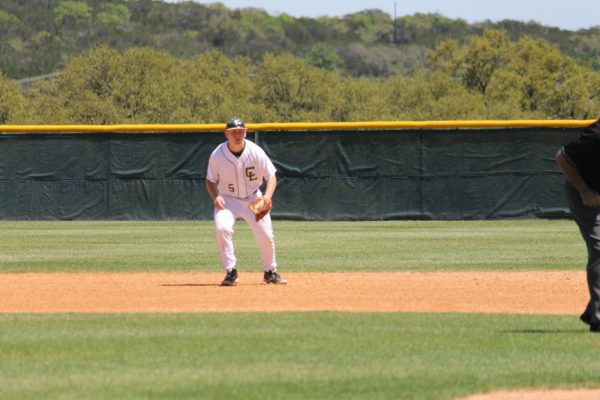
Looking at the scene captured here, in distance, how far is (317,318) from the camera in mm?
10250

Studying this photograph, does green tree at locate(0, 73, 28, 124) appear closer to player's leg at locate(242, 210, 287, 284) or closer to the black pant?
player's leg at locate(242, 210, 287, 284)

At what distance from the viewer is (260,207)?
41.2ft

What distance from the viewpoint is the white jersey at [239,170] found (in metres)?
12.6

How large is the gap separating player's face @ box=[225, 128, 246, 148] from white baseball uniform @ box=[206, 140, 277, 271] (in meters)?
0.09

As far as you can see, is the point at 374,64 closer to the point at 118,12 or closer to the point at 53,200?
the point at 118,12

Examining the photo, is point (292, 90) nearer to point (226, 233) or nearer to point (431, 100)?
point (431, 100)

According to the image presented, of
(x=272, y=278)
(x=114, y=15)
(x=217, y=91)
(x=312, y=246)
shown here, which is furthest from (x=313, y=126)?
(x=114, y=15)

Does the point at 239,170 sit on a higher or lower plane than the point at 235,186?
higher

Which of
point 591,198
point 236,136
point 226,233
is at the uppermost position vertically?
point 236,136

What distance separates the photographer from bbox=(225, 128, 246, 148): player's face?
12539 millimetres

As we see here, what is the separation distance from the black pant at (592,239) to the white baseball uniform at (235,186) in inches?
A: 155

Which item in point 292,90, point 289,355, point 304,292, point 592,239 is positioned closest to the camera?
point 289,355

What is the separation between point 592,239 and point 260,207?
403cm

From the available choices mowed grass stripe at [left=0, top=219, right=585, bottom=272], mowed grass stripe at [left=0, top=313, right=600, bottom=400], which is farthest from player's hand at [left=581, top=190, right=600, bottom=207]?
mowed grass stripe at [left=0, top=219, right=585, bottom=272]
